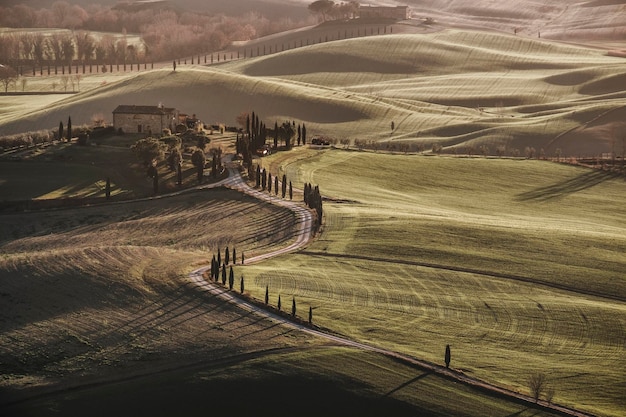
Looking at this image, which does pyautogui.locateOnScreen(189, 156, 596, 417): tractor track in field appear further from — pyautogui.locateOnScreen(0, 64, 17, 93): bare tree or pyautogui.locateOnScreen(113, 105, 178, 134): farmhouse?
pyautogui.locateOnScreen(0, 64, 17, 93): bare tree

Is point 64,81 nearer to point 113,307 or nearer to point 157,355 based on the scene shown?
point 113,307

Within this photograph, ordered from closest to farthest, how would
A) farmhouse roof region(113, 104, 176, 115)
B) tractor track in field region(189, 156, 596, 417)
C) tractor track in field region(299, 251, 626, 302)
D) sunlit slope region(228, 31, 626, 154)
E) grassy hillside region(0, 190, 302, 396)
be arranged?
tractor track in field region(189, 156, 596, 417) < grassy hillside region(0, 190, 302, 396) < tractor track in field region(299, 251, 626, 302) < farmhouse roof region(113, 104, 176, 115) < sunlit slope region(228, 31, 626, 154)

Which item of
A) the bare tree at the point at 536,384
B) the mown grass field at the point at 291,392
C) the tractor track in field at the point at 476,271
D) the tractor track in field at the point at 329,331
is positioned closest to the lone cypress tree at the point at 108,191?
the tractor track in field at the point at 329,331

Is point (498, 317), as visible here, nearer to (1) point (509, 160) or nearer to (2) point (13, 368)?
(2) point (13, 368)

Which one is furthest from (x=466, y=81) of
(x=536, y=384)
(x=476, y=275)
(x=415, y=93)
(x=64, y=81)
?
(x=536, y=384)

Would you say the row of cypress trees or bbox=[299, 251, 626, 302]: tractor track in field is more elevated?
the row of cypress trees

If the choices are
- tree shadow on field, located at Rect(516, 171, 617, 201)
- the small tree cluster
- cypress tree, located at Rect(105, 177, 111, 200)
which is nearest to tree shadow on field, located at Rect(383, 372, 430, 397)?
the small tree cluster

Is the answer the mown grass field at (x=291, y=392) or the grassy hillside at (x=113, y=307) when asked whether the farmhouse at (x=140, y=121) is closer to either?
the grassy hillside at (x=113, y=307)
